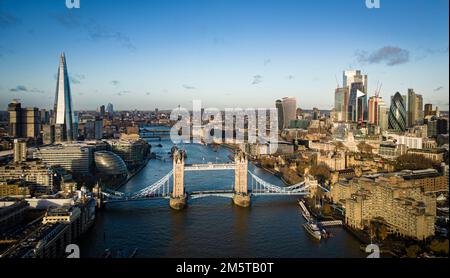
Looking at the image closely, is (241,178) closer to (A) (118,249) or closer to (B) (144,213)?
(B) (144,213)

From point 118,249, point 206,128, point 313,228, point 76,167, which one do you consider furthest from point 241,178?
point 206,128

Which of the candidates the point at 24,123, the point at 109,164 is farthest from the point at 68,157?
the point at 24,123

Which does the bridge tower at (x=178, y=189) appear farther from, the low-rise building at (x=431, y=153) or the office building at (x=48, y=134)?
the office building at (x=48, y=134)

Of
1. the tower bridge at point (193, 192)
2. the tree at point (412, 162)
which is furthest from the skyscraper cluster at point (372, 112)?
the tower bridge at point (193, 192)

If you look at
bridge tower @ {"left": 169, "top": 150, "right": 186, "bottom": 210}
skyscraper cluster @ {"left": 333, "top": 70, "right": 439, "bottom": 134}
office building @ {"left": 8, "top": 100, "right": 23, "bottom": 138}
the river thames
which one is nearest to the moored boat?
the river thames

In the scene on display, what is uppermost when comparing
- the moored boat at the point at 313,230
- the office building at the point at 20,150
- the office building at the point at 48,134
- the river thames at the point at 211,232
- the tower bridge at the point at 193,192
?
the office building at the point at 48,134

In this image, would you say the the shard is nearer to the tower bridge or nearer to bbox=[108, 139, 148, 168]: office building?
bbox=[108, 139, 148, 168]: office building
